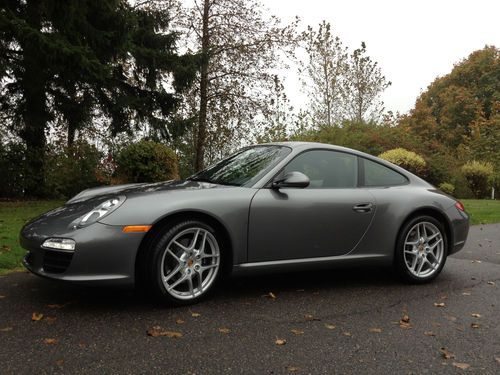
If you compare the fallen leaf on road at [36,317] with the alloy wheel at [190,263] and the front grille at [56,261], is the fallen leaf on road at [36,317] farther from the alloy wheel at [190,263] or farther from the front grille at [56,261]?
the alloy wheel at [190,263]

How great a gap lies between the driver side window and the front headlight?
1.55 meters

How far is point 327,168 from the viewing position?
4.66 meters

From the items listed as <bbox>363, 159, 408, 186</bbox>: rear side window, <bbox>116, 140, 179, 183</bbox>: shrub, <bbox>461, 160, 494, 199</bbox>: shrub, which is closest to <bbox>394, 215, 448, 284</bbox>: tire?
<bbox>363, 159, 408, 186</bbox>: rear side window

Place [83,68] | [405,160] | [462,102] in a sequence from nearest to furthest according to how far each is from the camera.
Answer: [83,68]
[405,160]
[462,102]

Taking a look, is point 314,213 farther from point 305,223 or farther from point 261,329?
point 261,329

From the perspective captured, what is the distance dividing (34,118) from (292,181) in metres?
10.8

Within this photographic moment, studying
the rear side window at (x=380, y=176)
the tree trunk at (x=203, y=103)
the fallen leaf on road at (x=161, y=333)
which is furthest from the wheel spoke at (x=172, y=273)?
the tree trunk at (x=203, y=103)

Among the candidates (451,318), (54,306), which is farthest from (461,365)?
(54,306)

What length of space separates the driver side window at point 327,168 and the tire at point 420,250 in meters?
0.76

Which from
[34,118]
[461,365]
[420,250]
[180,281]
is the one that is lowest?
[461,365]

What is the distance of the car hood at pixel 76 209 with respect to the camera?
3.65 metres

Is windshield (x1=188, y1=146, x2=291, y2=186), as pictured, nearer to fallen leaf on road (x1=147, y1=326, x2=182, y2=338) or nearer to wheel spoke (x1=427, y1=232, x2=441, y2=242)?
fallen leaf on road (x1=147, y1=326, x2=182, y2=338)

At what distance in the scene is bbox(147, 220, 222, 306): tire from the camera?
3.66 m

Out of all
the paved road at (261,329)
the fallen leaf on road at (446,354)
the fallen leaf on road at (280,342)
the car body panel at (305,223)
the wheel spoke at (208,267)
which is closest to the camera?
the paved road at (261,329)
